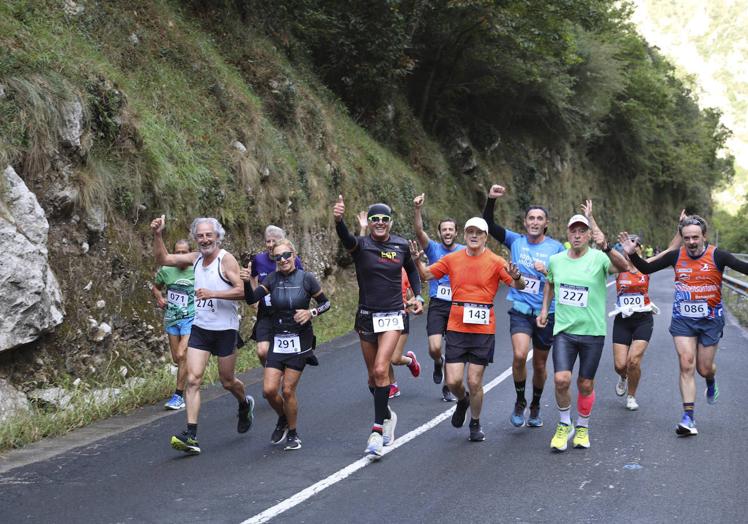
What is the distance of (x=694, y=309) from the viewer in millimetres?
8445

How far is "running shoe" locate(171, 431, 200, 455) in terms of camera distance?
7297mm

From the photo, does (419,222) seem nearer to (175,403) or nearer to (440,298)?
(440,298)

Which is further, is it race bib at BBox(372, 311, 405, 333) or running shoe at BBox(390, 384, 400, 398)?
running shoe at BBox(390, 384, 400, 398)

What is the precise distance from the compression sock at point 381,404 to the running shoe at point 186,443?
1.62m

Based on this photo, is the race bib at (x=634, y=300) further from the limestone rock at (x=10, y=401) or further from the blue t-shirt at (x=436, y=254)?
the limestone rock at (x=10, y=401)

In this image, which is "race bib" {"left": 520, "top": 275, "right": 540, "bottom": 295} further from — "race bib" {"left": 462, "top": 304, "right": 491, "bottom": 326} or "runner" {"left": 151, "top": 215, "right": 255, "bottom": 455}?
"runner" {"left": 151, "top": 215, "right": 255, "bottom": 455}

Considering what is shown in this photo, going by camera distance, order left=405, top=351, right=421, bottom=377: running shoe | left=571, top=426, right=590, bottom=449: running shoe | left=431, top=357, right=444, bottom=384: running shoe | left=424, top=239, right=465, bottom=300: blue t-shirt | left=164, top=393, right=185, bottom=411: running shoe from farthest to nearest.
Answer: left=405, top=351, right=421, bottom=377: running shoe
left=431, top=357, right=444, bottom=384: running shoe
left=424, top=239, right=465, bottom=300: blue t-shirt
left=164, top=393, right=185, bottom=411: running shoe
left=571, top=426, right=590, bottom=449: running shoe

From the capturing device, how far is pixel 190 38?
18219 millimetres

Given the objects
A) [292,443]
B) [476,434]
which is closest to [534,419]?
[476,434]

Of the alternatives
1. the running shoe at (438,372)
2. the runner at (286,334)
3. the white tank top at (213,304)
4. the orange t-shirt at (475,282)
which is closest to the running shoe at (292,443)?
the runner at (286,334)

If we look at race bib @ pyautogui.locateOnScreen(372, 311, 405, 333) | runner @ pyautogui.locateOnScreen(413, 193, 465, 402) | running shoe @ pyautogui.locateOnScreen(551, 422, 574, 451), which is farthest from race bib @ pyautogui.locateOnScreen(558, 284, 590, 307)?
runner @ pyautogui.locateOnScreen(413, 193, 465, 402)

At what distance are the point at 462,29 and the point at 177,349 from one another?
21205 mm

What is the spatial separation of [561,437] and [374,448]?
1.73 metres

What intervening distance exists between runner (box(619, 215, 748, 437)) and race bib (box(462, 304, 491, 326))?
1.63m
